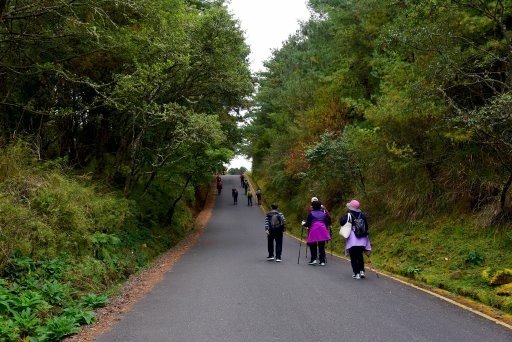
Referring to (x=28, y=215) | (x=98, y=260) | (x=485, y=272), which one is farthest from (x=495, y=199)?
(x=28, y=215)

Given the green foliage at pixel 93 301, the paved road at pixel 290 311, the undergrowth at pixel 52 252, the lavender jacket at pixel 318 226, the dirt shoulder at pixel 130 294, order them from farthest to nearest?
1. the lavender jacket at pixel 318 226
2. the green foliage at pixel 93 301
3. the undergrowth at pixel 52 252
4. the dirt shoulder at pixel 130 294
5. the paved road at pixel 290 311

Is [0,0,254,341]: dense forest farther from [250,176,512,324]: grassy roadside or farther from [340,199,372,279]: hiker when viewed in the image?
[250,176,512,324]: grassy roadside

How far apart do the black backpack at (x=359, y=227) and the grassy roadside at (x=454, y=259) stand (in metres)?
1.54

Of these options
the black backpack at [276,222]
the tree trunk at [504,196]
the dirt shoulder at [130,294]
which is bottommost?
the dirt shoulder at [130,294]

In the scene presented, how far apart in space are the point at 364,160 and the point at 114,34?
10570mm

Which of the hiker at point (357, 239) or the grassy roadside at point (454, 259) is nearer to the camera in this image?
the grassy roadside at point (454, 259)

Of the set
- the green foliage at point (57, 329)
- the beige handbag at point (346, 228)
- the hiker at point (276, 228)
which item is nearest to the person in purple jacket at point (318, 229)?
the hiker at point (276, 228)

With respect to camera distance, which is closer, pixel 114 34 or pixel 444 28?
pixel 444 28

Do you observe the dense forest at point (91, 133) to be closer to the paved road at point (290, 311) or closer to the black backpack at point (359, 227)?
the paved road at point (290, 311)

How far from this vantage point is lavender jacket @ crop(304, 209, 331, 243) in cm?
1225

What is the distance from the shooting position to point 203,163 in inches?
808

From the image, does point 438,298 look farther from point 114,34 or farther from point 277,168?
point 277,168

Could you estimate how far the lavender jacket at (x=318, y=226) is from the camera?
12250mm

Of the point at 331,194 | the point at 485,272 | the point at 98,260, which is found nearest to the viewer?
the point at 485,272
